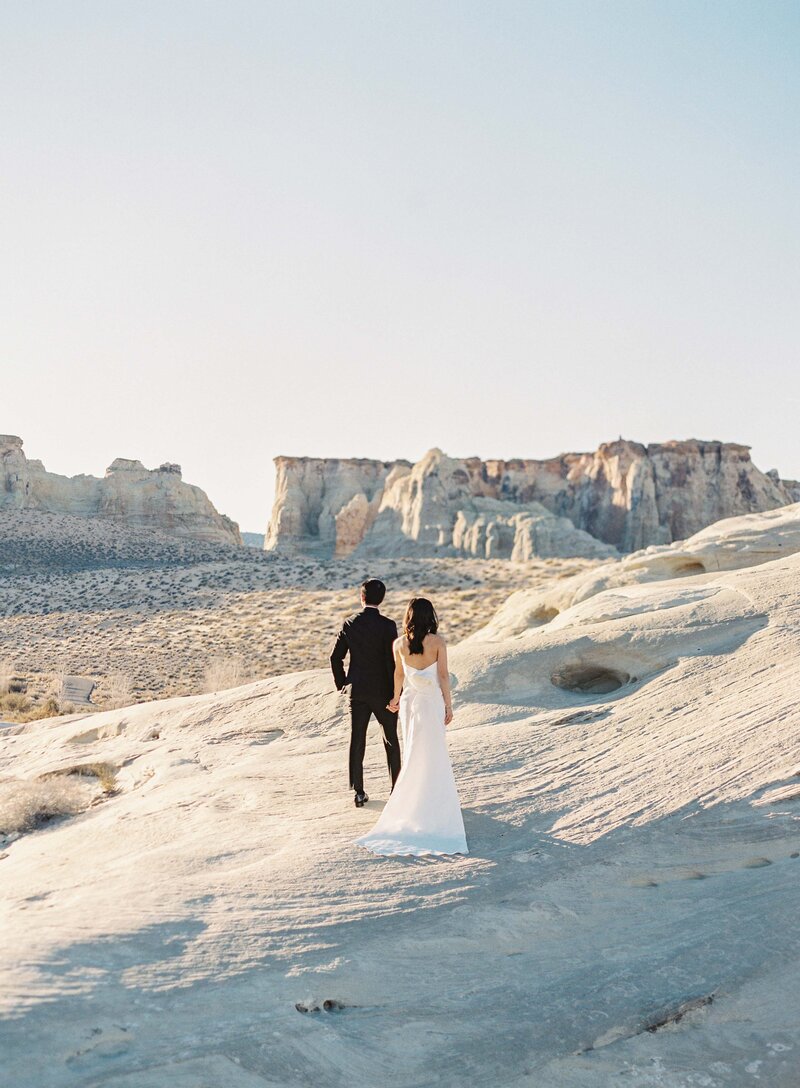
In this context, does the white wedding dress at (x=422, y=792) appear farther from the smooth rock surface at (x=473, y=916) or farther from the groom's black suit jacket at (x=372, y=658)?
the groom's black suit jacket at (x=372, y=658)

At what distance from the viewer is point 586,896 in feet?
15.7

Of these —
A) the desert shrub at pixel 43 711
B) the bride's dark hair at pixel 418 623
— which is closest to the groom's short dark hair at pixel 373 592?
the bride's dark hair at pixel 418 623

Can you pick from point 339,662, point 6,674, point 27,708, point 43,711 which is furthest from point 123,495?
point 339,662

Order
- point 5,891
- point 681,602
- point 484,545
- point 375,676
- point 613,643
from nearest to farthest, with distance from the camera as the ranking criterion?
point 5,891, point 375,676, point 613,643, point 681,602, point 484,545

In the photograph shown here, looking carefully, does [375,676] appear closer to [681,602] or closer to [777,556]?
[681,602]

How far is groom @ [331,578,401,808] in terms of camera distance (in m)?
6.24

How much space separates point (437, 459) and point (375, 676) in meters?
72.0

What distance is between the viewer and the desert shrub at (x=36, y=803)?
7262 mm

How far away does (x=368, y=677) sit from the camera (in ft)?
20.5

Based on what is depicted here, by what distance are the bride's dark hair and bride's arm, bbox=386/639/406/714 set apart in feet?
0.57

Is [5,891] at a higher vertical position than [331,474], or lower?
lower

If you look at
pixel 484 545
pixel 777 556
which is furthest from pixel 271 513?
pixel 777 556

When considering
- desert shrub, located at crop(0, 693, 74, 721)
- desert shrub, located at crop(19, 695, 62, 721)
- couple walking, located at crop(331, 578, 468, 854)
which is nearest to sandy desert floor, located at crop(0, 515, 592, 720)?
desert shrub, located at crop(0, 693, 74, 721)

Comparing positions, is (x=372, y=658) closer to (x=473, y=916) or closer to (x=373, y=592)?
(x=373, y=592)
